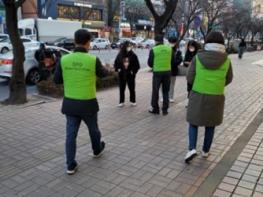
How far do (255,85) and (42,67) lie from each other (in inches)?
298

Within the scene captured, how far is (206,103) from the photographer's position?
5008 mm

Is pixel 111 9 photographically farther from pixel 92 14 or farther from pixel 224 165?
pixel 224 165

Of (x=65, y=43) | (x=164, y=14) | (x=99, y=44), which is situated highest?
(x=164, y=14)

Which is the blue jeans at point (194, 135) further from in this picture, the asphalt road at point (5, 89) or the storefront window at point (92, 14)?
the storefront window at point (92, 14)

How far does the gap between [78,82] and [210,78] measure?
5.80ft

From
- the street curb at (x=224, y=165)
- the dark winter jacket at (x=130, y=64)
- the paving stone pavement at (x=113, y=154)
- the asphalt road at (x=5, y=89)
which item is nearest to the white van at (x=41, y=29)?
the asphalt road at (x=5, y=89)

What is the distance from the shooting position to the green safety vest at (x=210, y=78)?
16.2ft

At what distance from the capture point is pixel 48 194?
4141 millimetres

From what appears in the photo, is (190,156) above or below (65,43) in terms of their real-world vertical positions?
above

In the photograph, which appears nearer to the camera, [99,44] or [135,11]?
[99,44]

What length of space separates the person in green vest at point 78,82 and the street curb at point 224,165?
1646mm

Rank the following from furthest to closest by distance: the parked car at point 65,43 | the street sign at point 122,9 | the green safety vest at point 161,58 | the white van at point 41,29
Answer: the street sign at point 122,9, the white van at point 41,29, the parked car at point 65,43, the green safety vest at point 161,58

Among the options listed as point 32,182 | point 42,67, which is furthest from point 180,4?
point 32,182

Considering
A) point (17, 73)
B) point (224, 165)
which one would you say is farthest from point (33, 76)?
point (224, 165)
